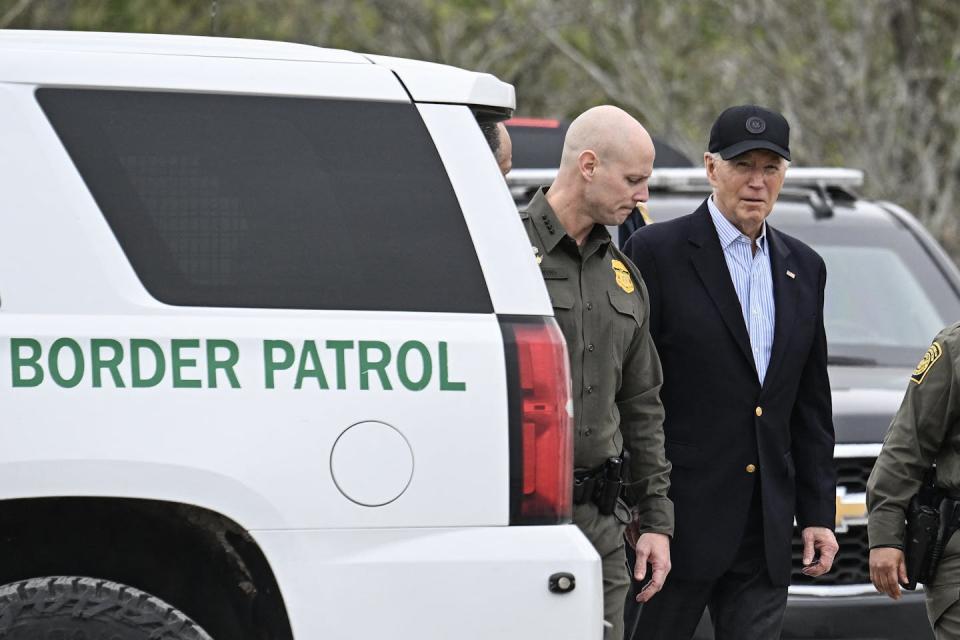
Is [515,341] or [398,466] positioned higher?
[515,341]

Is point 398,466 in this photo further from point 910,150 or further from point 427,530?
point 910,150

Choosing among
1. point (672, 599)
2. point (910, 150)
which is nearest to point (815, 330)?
point (672, 599)

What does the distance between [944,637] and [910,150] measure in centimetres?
1088

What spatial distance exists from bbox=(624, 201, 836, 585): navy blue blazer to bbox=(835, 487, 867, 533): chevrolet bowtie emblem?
89 cm

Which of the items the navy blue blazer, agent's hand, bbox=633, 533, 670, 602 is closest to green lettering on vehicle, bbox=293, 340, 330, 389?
agent's hand, bbox=633, 533, 670, 602

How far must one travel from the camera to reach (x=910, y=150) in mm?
14289

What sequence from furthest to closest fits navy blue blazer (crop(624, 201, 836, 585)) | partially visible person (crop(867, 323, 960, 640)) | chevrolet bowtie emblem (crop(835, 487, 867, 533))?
1. chevrolet bowtie emblem (crop(835, 487, 867, 533))
2. navy blue blazer (crop(624, 201, 836, 585))
3. partially visible person (crop(867, 323, 960, 640))

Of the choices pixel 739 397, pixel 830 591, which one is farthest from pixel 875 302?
pixel 739 397

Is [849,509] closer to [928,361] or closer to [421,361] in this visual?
[928,361]

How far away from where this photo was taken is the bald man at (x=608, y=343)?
4012 millimetres

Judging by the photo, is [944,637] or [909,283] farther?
[909,283]

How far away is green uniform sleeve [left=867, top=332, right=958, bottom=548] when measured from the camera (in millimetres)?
3992

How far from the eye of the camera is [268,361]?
3.19m

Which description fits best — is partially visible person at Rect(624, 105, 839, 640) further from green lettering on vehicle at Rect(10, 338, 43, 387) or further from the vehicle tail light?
green lettering on vehicle at Rect(10, 338, 43, 387)
